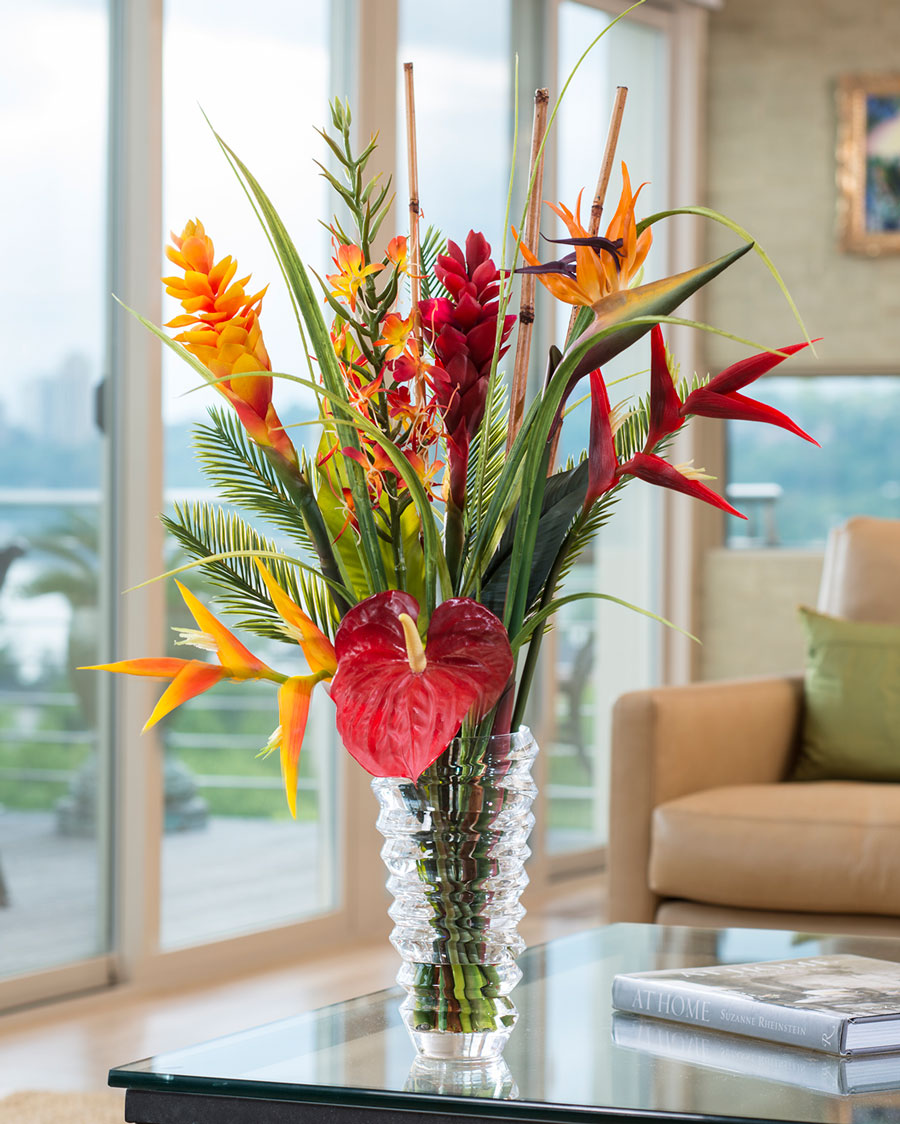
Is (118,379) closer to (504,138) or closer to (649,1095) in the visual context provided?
(504,138)

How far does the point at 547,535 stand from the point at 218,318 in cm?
27

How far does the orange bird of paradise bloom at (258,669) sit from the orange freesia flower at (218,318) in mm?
118

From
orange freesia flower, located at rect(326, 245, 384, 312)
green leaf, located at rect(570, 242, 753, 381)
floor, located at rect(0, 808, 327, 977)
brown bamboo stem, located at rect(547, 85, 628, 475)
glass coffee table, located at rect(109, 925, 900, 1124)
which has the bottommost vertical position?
floor, located at rect(0, 808, 327, 977)

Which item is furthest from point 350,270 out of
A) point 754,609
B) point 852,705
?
point 754,609

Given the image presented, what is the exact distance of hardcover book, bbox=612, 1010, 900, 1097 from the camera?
1.08 m

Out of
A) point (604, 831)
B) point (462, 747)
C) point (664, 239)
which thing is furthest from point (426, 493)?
point (664, 239)

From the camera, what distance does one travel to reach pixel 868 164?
15.6ft

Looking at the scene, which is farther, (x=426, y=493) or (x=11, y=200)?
(x=11, y=200)

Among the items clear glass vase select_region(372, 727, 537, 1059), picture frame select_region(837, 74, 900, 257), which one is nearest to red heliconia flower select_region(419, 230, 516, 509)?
clear glass vase select_region(372, 727, 537, 1059)

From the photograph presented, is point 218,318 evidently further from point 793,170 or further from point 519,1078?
point 793,170

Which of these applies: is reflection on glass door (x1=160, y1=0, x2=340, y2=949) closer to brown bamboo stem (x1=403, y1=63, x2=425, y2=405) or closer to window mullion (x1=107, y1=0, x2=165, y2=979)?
window mullion (x1=107, y1=0, x2=165, y2=979)

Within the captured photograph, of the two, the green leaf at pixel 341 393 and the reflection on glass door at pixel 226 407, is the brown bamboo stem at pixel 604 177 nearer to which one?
the green leaf at pixel 341 393

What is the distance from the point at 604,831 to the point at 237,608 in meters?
3.63

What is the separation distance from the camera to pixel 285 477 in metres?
0.98
